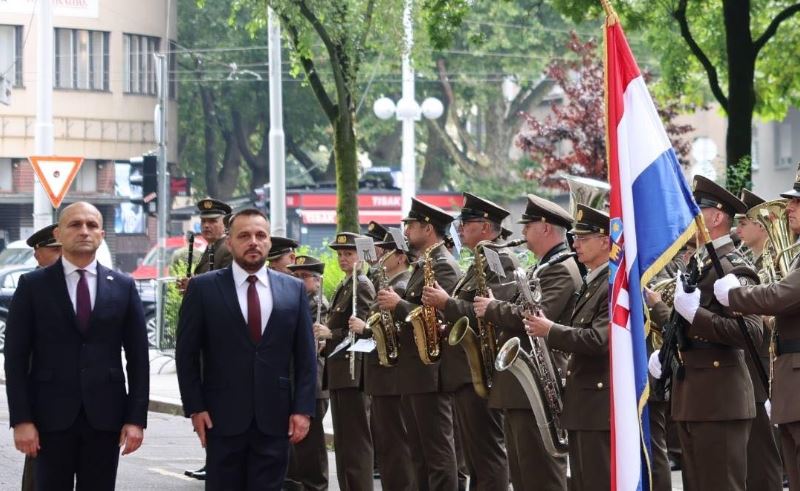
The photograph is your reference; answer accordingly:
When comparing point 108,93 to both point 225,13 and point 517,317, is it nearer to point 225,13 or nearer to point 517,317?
A: point 225,13

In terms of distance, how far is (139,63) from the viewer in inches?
2255

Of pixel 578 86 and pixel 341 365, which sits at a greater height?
pixel 578 86

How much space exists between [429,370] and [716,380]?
9.34 feet

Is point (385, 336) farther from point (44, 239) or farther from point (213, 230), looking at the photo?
point (44, 239)

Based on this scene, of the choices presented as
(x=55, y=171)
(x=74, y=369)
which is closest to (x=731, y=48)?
(x=55, y=171)

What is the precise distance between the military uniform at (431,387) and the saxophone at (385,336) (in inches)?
2.8

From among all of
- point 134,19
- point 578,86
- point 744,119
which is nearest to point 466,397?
point 744,119

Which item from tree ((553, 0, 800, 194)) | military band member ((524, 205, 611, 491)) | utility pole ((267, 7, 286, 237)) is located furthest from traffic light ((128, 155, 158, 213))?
military band member ((524, 205, 611, 491))

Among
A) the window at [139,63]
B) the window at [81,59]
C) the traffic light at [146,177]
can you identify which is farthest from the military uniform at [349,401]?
the window at [139,63]

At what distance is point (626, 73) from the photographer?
8.35 m

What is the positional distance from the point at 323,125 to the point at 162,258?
3039 centimetres

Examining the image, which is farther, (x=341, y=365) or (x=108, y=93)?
(x=108, y=93)

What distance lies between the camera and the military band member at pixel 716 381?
9.33m

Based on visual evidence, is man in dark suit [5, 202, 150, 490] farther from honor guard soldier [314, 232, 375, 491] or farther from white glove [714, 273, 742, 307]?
honor guard soldier [314, 232, 375, 491]
